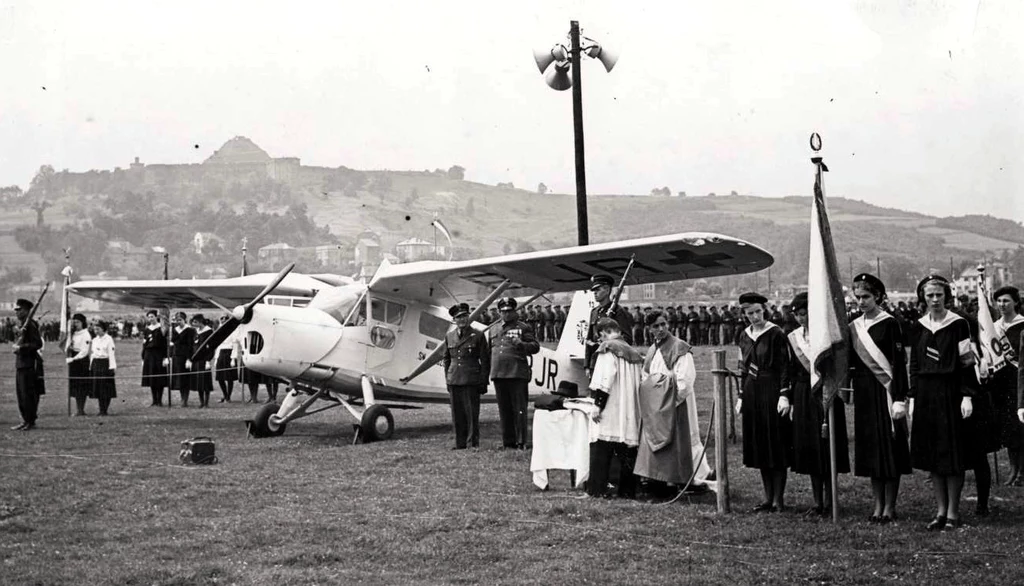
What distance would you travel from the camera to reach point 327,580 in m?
6.18

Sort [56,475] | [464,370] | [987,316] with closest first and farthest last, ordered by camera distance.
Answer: [987,316] → [56,475] → [464,370]

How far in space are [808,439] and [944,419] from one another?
1098mm

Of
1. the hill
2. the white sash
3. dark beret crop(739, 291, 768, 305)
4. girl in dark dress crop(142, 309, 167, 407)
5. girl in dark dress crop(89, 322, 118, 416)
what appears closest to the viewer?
the white sash

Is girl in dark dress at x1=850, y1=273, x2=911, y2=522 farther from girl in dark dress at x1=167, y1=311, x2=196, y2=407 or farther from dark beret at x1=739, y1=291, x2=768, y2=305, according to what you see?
girl in dark dress at x1=167, y1=311, x2=196, y2=407

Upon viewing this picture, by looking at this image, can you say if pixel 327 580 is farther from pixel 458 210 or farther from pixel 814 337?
pixel 458 210

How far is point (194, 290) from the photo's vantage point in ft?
56.9

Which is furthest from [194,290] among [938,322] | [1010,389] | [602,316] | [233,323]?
[938,322]

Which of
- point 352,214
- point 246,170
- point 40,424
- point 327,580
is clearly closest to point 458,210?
point 352,214

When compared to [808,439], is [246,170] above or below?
above

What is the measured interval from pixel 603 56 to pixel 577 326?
5.33 meters

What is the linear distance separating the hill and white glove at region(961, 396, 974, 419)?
10846 cm

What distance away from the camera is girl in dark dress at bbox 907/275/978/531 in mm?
7172

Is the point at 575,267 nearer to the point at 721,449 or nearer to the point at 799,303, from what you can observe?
the point at 799,303

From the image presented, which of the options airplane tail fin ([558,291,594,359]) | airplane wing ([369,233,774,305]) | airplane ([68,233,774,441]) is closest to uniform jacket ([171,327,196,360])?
airplane ([68,233,774,441])
